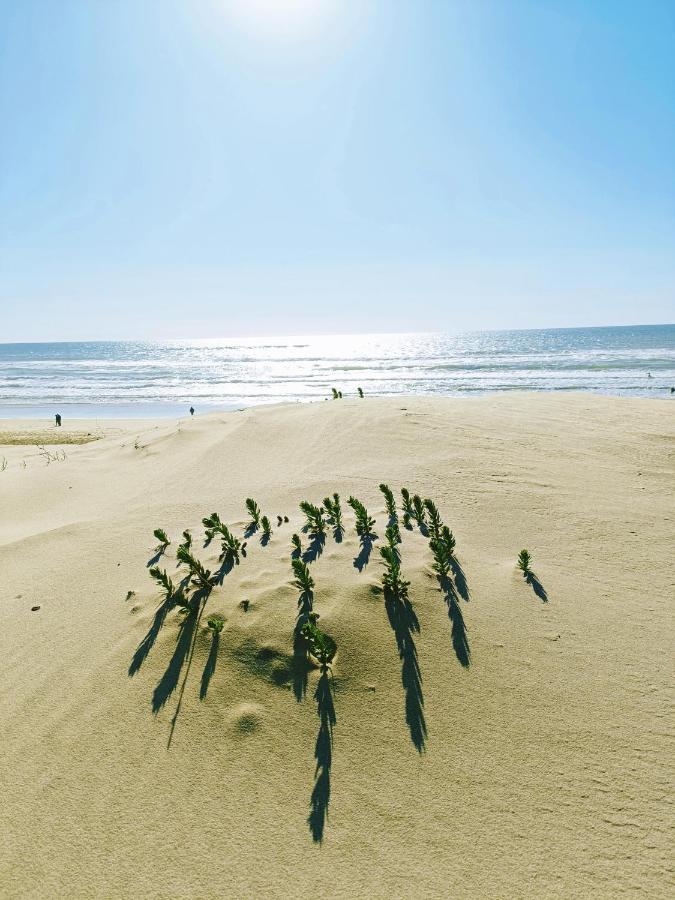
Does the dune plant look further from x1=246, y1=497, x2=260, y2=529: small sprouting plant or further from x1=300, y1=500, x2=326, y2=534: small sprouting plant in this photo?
x1=246, y1=497, x2=260, y2=529: small sprouting plant

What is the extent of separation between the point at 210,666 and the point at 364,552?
1531 mm

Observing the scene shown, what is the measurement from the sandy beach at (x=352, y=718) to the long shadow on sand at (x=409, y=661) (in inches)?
0.5

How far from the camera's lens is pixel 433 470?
19.7 feet

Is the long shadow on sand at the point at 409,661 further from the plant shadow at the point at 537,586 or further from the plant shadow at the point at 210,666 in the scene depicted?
the plant shadow at the point at 210,666

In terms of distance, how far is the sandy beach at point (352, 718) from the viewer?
6.42ft

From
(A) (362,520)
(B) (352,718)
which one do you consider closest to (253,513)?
(A) (362,520)

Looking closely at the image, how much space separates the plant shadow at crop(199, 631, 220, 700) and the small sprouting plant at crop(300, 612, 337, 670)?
0.54 metres

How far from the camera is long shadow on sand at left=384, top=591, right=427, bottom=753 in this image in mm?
2453

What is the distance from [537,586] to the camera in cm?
352

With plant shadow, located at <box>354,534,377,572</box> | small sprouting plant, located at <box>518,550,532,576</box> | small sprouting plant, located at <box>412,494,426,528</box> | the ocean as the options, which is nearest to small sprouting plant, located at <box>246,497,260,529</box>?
plant shadow, located at <box>354,534,377,572</box>

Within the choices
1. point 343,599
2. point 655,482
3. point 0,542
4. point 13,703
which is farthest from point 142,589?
point 655,482

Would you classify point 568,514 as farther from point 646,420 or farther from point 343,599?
point 646,420

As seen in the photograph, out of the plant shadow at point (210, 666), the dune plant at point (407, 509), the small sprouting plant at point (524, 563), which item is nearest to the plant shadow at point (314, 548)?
the dune plant at point (407, 509)

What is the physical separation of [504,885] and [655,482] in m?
5.27
